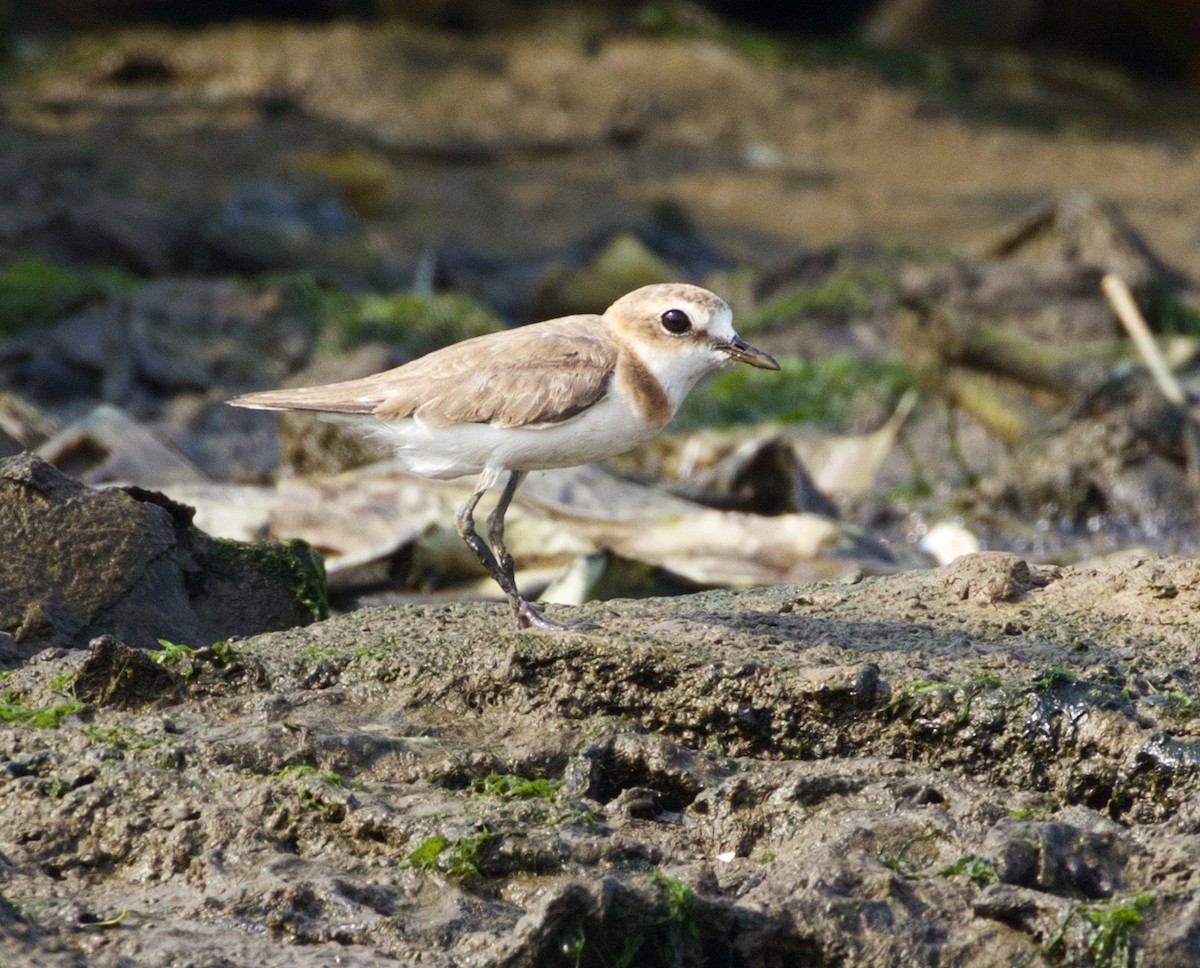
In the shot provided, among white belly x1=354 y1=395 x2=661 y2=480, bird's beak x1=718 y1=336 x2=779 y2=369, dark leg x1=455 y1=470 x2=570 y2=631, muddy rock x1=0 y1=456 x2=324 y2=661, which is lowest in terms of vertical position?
muddy rock x1=0 y1=456 x2=324 y2=661

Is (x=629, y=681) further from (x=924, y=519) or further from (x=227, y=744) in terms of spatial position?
(x=924, y=519)

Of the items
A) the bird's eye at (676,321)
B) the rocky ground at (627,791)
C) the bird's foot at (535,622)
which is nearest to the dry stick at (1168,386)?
the rocky ground at (627,791)

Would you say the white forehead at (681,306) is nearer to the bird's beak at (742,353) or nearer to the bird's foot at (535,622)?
the bird's beak at (742,353)

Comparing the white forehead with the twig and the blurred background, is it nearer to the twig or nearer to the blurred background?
the blurred background

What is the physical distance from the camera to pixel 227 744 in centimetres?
393

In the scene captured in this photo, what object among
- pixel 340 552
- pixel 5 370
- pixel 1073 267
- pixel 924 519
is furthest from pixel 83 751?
pixel 1073 267

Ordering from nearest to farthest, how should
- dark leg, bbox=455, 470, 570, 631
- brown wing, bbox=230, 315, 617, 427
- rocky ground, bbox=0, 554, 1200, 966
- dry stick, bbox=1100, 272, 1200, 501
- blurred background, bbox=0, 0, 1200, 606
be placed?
1. rocky ground, bbox=0, 554, 1200, 966
2. brown wing, bbox=230, 315, 617, 427
3. dark leg, bbox=455, 470, 570, 631
4. blurred background, bbox=0, 0, 1200, 606
5. dry stick, bbox=1100, 272, 1200, 501

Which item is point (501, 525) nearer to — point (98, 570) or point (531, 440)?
point (531, 440)

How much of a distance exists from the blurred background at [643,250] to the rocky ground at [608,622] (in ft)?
0.15

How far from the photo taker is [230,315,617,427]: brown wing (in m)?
4.82

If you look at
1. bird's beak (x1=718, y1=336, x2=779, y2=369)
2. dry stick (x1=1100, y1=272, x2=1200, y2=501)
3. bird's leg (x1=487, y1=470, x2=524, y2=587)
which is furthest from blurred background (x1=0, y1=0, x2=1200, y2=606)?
bird's beak (x1=718, y1=336, x2=779, y2=369)

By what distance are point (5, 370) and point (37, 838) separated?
7864 mm

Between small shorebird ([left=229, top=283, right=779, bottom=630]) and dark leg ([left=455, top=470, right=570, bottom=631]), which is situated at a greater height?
small shorebird ([left=229, top=283, right=779, bottom=630])

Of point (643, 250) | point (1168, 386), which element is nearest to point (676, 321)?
point (1168, 386)
